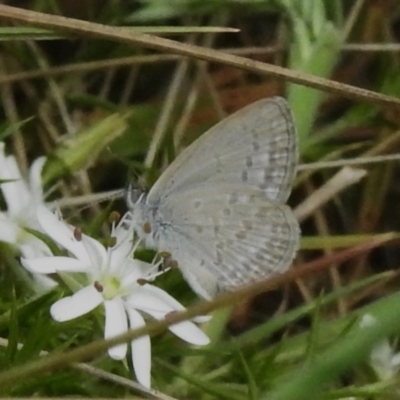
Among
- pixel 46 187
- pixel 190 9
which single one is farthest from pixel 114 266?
pixel 190 9

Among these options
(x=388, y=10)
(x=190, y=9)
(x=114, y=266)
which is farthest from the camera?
(x=388, y=10)

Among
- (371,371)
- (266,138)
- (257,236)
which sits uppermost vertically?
(266,138)

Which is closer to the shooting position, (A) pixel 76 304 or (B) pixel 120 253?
(A) pixel 76 304

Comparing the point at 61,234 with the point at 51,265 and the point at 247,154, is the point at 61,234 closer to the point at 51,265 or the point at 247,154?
the point at 51,265

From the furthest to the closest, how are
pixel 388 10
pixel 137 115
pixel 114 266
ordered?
pixel 388 10
pixel 137 115
pixel 114 266

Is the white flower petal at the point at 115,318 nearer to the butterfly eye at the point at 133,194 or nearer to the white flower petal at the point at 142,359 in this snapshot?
the white flower petal at the point at 142,359

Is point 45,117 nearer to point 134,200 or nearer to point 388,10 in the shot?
point 134,200

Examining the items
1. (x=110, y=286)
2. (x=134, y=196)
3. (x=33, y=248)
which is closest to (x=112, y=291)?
(x=110, y=286)

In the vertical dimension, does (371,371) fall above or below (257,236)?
below
